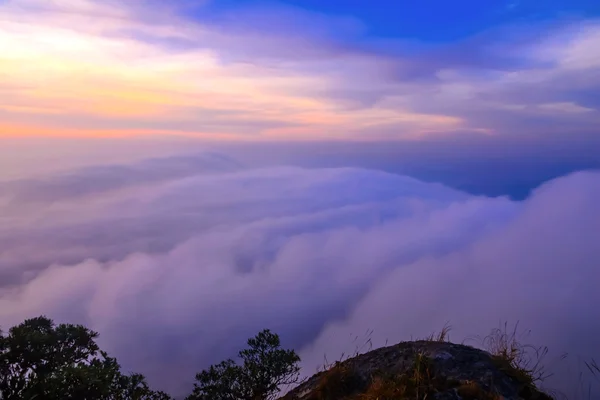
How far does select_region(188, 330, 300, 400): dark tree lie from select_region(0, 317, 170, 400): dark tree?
1.36m

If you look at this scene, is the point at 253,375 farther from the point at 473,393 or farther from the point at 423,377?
the point at 473,393

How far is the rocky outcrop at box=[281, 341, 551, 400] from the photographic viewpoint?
6660mm

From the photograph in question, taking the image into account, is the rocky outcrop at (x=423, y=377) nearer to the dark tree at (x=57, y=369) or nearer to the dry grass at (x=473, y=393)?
the dry grass at (x=473, y=393)

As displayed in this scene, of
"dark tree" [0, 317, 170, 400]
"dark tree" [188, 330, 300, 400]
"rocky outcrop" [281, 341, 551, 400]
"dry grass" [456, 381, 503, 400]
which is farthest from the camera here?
"dark tree" [188, 330, 300, 400]

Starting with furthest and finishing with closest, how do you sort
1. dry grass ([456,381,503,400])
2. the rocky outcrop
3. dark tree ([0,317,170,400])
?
dark tree ([0,317,170,400]) < the rocky outcrop < dry grass ([456,381,503,400])

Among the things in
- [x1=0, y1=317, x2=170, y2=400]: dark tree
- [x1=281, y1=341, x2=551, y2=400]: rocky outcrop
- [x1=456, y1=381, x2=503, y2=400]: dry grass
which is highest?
[x1=456, y1=381, x2=503, y2=400]: dry grass

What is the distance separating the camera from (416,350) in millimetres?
8859

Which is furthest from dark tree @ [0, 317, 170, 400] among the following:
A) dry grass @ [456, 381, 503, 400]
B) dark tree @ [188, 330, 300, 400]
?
dry grass @ [456, 381, 503, 400]

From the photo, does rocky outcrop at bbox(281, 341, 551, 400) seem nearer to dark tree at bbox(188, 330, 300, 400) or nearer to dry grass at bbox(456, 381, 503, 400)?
dry grass at bbox(456, 381, 503, 400)

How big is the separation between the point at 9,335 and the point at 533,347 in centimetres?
1234

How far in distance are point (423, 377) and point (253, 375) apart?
6.66 meters

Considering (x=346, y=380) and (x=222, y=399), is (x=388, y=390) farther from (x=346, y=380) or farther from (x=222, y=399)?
(x=222, y=399)

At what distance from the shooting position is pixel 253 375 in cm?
1231

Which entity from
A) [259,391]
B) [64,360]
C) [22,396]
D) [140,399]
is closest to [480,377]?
[259,391]
